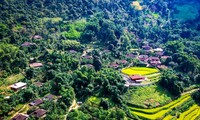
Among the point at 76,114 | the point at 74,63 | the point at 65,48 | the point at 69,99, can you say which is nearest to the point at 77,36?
the point at 65,48

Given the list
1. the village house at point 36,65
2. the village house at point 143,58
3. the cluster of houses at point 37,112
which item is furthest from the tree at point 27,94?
the village house at point 143,58

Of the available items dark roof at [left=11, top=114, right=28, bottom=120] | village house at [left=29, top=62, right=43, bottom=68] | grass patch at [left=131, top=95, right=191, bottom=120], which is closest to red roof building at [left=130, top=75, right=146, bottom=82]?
grass patch at [left=131, top=95, right=191, bottom=120]

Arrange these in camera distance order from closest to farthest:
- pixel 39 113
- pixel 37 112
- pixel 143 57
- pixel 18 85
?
1. pixel 39 113
2. pixel 37 112
3. pixel 18 85
4. pixel 143 57

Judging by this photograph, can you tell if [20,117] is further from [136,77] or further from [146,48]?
[146,48]

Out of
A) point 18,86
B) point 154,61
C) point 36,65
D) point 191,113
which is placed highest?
point 36,65

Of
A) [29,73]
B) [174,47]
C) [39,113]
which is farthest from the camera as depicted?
[174,47]

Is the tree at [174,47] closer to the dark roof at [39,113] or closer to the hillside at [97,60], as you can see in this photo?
the hillside at [97,60]

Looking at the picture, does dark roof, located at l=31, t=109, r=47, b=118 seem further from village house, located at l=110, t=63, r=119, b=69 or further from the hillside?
village house, located at l=110, t=63, r=119, b=69

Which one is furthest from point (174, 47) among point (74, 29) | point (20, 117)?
point (20, 117)
